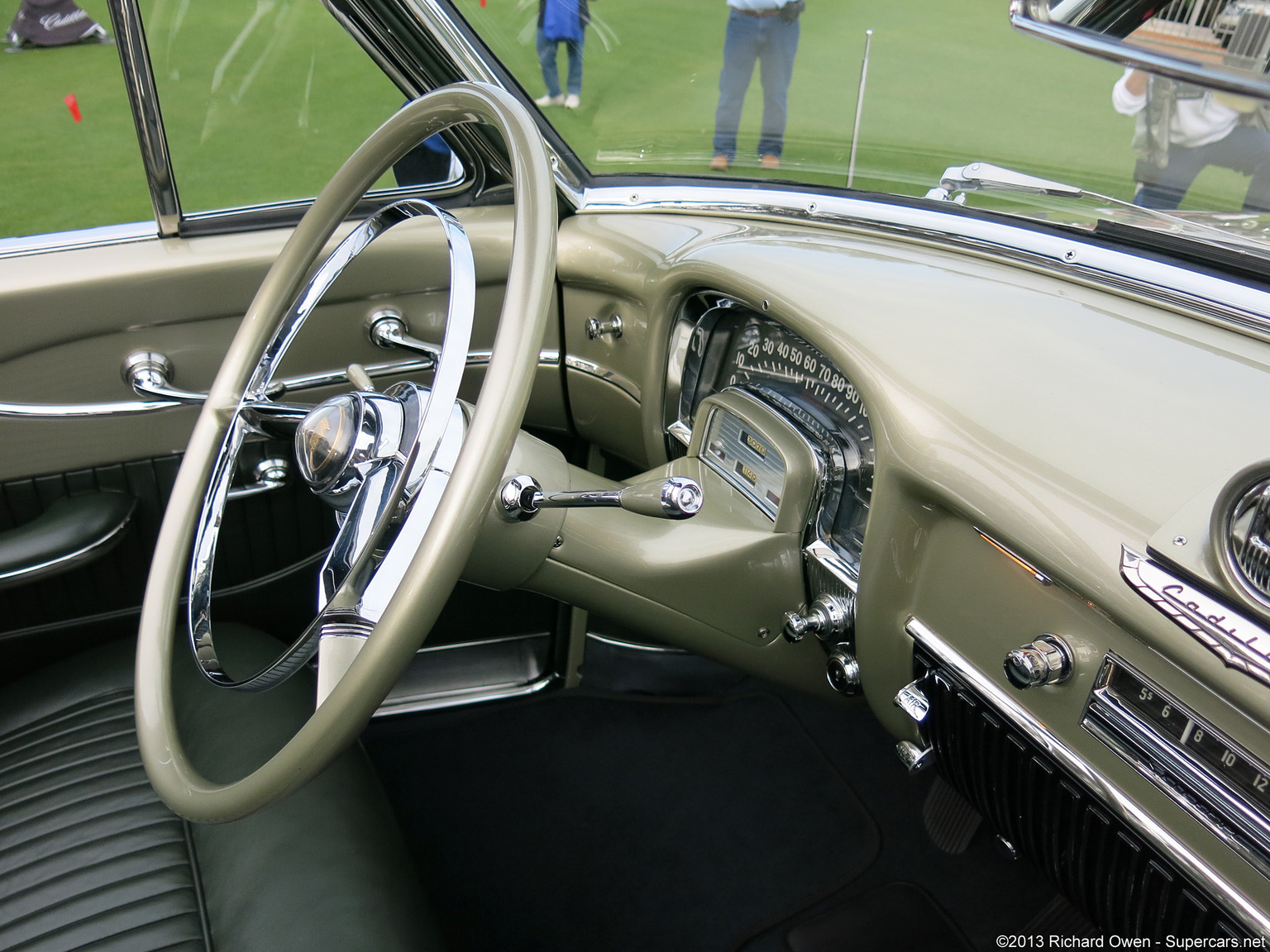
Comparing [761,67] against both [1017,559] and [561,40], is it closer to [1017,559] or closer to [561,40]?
[561,40]

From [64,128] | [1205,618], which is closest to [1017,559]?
[1205,618]

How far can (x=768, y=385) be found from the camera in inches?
52.5

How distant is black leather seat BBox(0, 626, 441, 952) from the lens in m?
1.03

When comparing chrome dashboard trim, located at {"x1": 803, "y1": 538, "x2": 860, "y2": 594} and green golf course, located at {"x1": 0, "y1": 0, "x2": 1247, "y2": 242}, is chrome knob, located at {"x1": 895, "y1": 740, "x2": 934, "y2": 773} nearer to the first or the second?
chrome dashboard trim, located at {"x1": 803, "y1": 538, "x2": 860, "y2": 594}

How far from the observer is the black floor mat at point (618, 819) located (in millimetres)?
1604

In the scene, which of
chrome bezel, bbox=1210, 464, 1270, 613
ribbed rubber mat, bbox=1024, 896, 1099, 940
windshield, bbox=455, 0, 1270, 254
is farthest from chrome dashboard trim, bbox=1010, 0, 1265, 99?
ribbed rubber mat, bbox=1024, 896, 1099, 940

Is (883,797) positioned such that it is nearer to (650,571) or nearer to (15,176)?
(650,571)

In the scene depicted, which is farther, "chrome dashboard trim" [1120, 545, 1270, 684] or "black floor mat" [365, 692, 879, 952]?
"black floor mat" [365, 692, 879, 952]

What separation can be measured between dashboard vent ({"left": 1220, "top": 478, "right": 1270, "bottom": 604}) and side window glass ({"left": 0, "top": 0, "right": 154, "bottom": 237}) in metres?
1.47

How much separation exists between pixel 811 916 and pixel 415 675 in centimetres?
84

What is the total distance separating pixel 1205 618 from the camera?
0.71 metres

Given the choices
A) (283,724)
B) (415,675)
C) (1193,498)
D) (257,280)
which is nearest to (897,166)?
(1193,498)

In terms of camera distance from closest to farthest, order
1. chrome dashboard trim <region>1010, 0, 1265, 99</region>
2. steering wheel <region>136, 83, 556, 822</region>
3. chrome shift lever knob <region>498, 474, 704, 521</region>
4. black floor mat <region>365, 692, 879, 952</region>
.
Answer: chrome dashboard trim <region>1010, 0, 1265, 99</region>, steering wheel <region>136, 83, 556, 822</region>, chrome shift lever knob <region>498, 474, 704, 521</region>, black floor mat <region>365, 692, 879, 952</region>

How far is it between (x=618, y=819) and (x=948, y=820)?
570 millimetres
